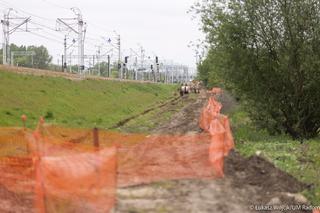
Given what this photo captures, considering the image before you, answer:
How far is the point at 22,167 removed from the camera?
9609 millimetres

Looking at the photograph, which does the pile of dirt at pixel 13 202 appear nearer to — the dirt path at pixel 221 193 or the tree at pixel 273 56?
the dirt path at pixel 221 193

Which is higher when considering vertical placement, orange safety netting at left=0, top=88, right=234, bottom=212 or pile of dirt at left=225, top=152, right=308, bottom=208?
orange safety netting at left=0, top=88, right=234, bottom=212

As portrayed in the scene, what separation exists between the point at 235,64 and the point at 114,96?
92.0 ft

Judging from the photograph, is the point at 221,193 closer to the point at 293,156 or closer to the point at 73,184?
the point at 73,184

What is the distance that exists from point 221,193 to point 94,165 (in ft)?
8.72

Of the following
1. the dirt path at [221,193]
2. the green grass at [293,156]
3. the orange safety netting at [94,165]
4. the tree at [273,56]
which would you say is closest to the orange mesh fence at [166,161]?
the orange safety netting at [94,165]

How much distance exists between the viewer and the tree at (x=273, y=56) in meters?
18.8

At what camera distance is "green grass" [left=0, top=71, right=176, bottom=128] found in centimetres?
2670

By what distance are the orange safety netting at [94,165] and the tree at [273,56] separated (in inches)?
173

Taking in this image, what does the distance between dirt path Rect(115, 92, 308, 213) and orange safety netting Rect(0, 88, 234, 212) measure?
36cm

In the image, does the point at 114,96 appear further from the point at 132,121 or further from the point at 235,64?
the point at 235,64

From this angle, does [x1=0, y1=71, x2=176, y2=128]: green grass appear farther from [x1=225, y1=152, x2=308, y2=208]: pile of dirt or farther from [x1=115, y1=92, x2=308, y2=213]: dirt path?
[x1=115, y1=92, x2=308, y2=213]: dirt path

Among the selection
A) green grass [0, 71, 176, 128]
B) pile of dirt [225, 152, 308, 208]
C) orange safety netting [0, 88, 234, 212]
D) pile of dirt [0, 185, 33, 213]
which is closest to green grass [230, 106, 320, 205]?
pile of dirt [225, 152, 308, 208]

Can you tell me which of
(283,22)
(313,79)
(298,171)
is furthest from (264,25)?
(298,171)
